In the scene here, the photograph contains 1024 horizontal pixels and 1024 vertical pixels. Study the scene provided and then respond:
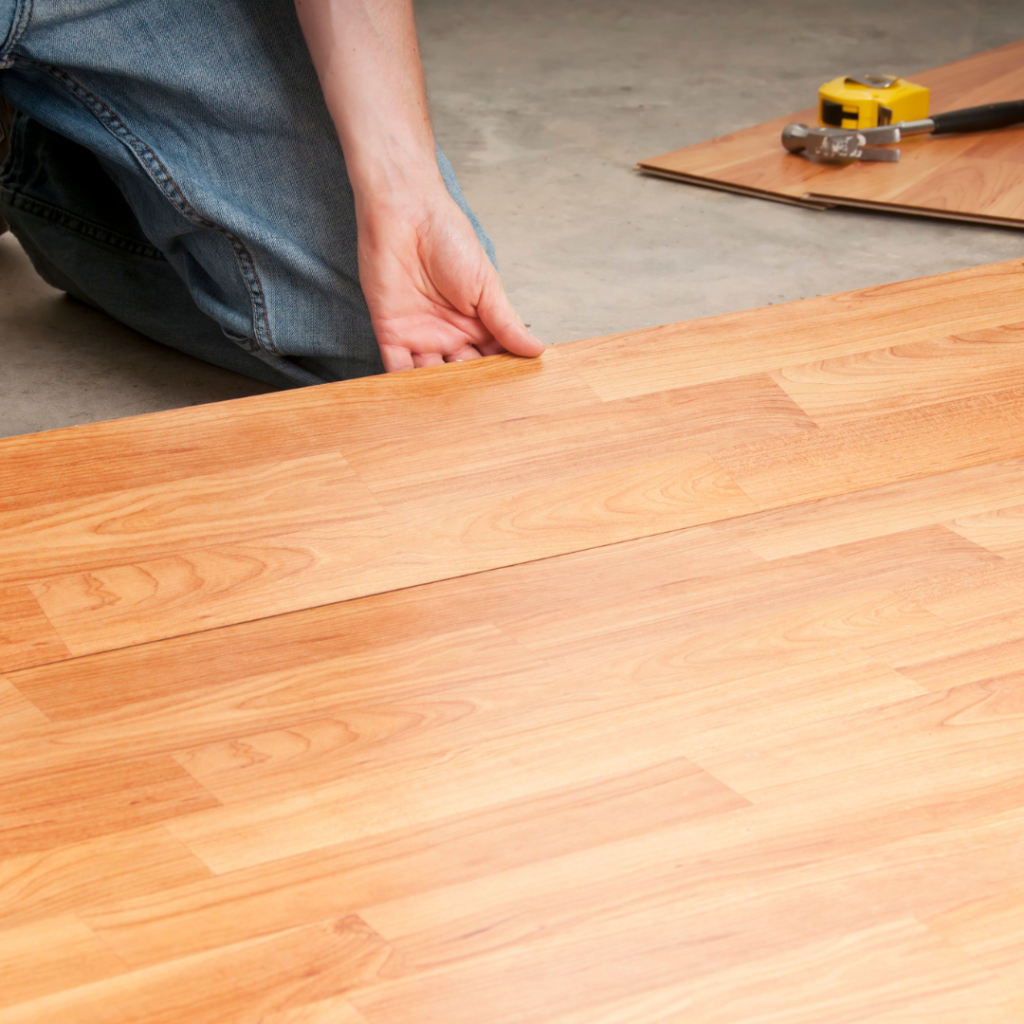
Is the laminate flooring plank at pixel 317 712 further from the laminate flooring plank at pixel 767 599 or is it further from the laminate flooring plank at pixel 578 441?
the laminate flooring plank at pixel 578 441

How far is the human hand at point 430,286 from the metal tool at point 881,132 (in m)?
1.34

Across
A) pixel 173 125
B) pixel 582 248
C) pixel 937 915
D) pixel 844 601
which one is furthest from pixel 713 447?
pixel 582 248

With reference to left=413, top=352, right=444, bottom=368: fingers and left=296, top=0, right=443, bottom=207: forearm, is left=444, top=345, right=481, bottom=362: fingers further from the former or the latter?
left=296, top=0, right=443, bottom=207: forearm

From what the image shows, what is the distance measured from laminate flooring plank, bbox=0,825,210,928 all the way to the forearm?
2.54 ft

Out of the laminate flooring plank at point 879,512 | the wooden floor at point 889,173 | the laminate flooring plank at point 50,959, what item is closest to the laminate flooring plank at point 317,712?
the laminate flooring plank at point 50,959

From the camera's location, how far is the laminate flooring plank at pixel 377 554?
798mm

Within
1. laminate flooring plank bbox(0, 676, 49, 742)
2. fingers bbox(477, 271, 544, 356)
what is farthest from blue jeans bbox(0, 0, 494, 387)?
laminate flooring plank bbox(0, 676, 49, 742)

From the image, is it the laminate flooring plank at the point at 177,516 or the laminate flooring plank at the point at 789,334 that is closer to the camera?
the laminate flooring plank at the point at 177,516

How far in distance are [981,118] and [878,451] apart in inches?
67.1

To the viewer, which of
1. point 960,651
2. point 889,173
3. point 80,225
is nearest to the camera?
point 960,651

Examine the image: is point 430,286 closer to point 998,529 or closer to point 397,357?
point 397,357

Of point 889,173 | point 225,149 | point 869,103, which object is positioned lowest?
point 889,173

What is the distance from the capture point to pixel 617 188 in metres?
2.26

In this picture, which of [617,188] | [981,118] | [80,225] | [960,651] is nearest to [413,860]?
[960,651]
